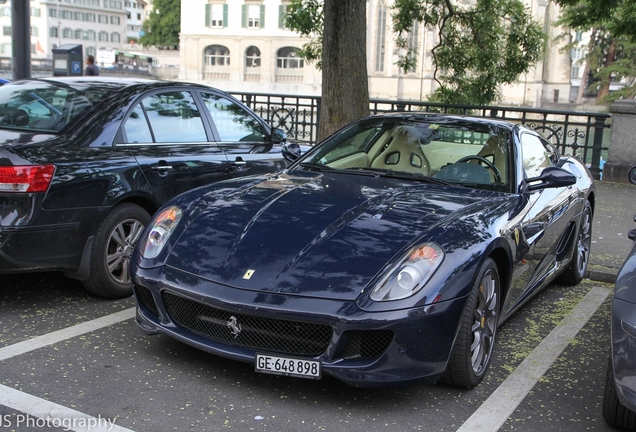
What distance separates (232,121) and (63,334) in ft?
8.74

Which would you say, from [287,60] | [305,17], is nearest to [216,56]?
[287,60]

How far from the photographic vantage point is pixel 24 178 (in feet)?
15.9

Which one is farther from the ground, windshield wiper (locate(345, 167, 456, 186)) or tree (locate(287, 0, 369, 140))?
tree (locate(287, 0, 369, 140))

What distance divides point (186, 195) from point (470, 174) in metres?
1.88

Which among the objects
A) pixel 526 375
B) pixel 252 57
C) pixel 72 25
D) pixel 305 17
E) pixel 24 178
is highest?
pixel 72 25

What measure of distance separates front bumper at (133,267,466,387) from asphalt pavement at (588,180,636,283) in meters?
3.74

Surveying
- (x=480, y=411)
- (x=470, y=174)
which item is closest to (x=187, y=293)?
(x=480, y=411)

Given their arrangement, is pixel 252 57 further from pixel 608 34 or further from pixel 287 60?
pixel 608 34

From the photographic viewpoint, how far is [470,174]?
204 inches

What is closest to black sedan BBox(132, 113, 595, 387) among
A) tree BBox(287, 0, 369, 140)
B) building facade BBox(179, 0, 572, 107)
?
tree BBox(287, 0, 369, 140)

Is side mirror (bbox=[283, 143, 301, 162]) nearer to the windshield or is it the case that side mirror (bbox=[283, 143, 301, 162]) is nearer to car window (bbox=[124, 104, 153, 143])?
the windshield

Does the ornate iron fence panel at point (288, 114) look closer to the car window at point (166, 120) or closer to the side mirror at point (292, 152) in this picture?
the car window at point (166, 120)

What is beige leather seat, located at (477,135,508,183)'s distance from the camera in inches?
204

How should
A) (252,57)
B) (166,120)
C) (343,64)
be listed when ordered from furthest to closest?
(252,57) < (343,64) < (166,120)
